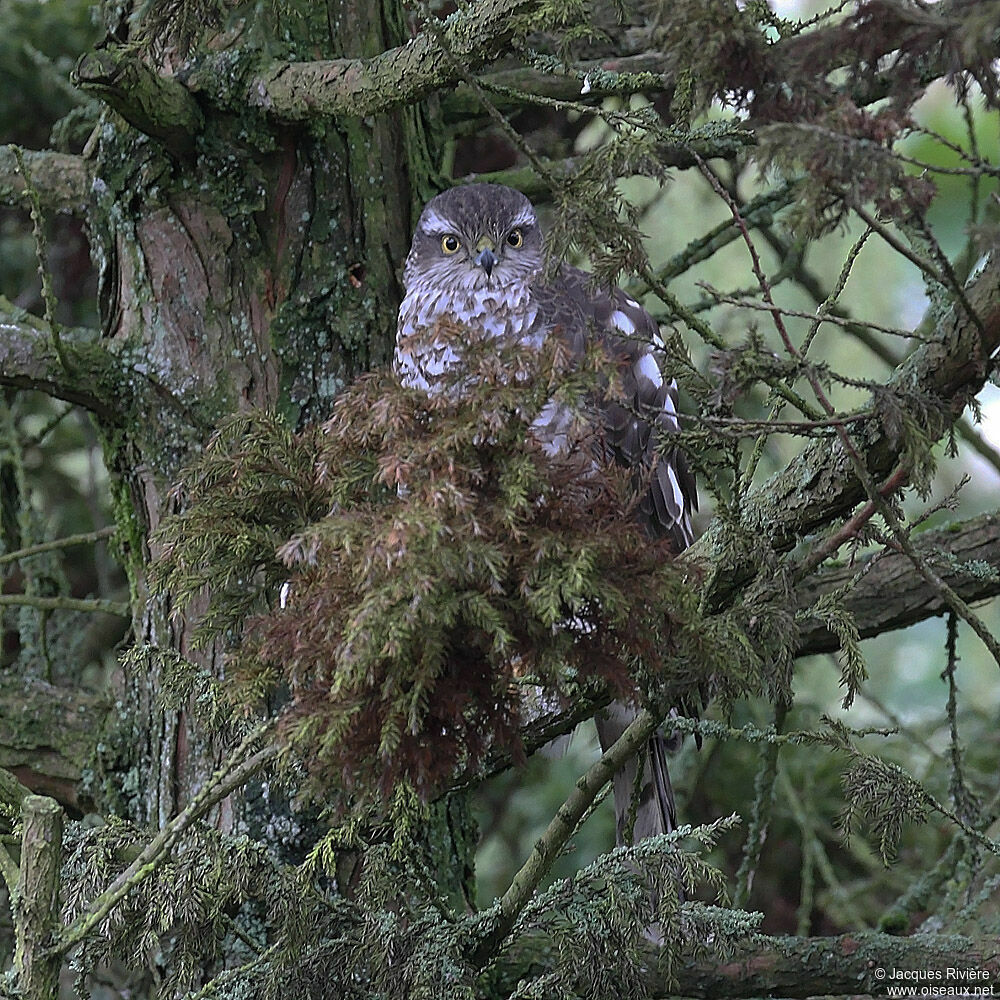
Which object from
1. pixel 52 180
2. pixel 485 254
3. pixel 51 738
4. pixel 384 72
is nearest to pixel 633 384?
pixel 485 254

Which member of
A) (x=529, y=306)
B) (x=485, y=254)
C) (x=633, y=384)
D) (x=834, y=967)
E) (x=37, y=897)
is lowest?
(x=834, y=967)

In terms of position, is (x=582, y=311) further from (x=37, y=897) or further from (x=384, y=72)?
(x=37, y=897)

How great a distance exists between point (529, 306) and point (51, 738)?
5.25 feet

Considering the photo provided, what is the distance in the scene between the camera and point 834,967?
227 centimetres

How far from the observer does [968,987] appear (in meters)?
2.25

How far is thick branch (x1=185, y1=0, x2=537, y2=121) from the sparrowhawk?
18.7 inches

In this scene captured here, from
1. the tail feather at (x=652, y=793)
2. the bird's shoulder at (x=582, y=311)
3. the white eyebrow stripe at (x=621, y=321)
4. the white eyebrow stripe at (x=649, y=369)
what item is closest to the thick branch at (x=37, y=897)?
the tail feather at (x=652, y=793)

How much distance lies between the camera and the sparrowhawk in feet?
9.22

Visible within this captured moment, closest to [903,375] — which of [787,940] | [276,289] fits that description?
[787,940]

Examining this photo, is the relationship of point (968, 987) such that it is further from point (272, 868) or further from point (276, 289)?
point (276, 289)

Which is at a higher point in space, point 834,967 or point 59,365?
point 59,365

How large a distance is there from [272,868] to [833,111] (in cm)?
150

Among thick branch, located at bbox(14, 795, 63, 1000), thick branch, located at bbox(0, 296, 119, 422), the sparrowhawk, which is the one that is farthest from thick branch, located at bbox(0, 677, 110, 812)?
thick branch, located at bbox(14, 795, 63, 1000)

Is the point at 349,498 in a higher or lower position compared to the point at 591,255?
lower
